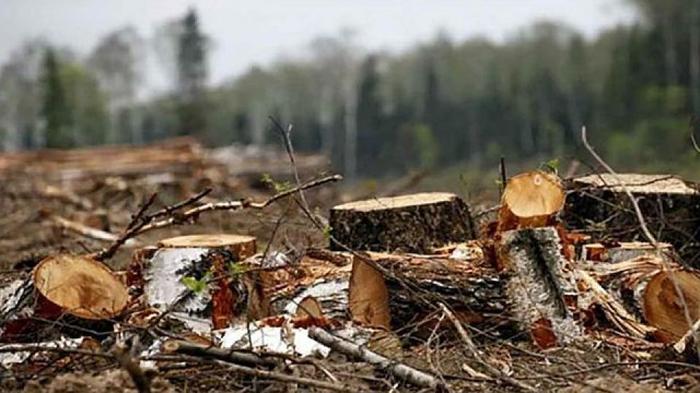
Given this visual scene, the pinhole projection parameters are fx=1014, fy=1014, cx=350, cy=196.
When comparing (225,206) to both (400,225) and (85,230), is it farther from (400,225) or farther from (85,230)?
(85,230)

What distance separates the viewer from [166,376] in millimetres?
4301

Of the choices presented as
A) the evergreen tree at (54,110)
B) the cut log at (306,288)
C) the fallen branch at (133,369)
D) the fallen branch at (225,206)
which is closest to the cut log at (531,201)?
the cut log at (306,288)

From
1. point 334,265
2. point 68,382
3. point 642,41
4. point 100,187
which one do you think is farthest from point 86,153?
point 642,41

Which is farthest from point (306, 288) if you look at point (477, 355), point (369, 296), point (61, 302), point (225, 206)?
point (225, 206)

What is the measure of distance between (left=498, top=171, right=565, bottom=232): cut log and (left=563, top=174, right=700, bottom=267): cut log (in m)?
0.94

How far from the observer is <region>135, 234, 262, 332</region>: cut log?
507cm

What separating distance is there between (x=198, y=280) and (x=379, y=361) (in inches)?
47.1

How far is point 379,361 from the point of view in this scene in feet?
14.5

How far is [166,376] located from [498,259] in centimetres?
180

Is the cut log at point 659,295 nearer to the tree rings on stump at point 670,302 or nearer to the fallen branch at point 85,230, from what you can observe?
the tree rings on stump at point 670,302

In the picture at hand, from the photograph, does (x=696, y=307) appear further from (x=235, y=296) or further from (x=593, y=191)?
(x=235, y=296)

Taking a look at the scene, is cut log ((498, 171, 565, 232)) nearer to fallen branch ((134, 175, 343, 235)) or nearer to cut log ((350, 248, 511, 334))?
cut log ((350, 248, 511, 334))

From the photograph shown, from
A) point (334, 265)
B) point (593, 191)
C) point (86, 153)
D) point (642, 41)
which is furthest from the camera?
point (642, 41)

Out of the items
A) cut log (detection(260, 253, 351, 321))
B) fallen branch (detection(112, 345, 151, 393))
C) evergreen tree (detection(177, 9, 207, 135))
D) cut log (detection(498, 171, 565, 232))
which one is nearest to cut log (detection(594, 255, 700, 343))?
cut log (detection(498, 171, 565, 232))
